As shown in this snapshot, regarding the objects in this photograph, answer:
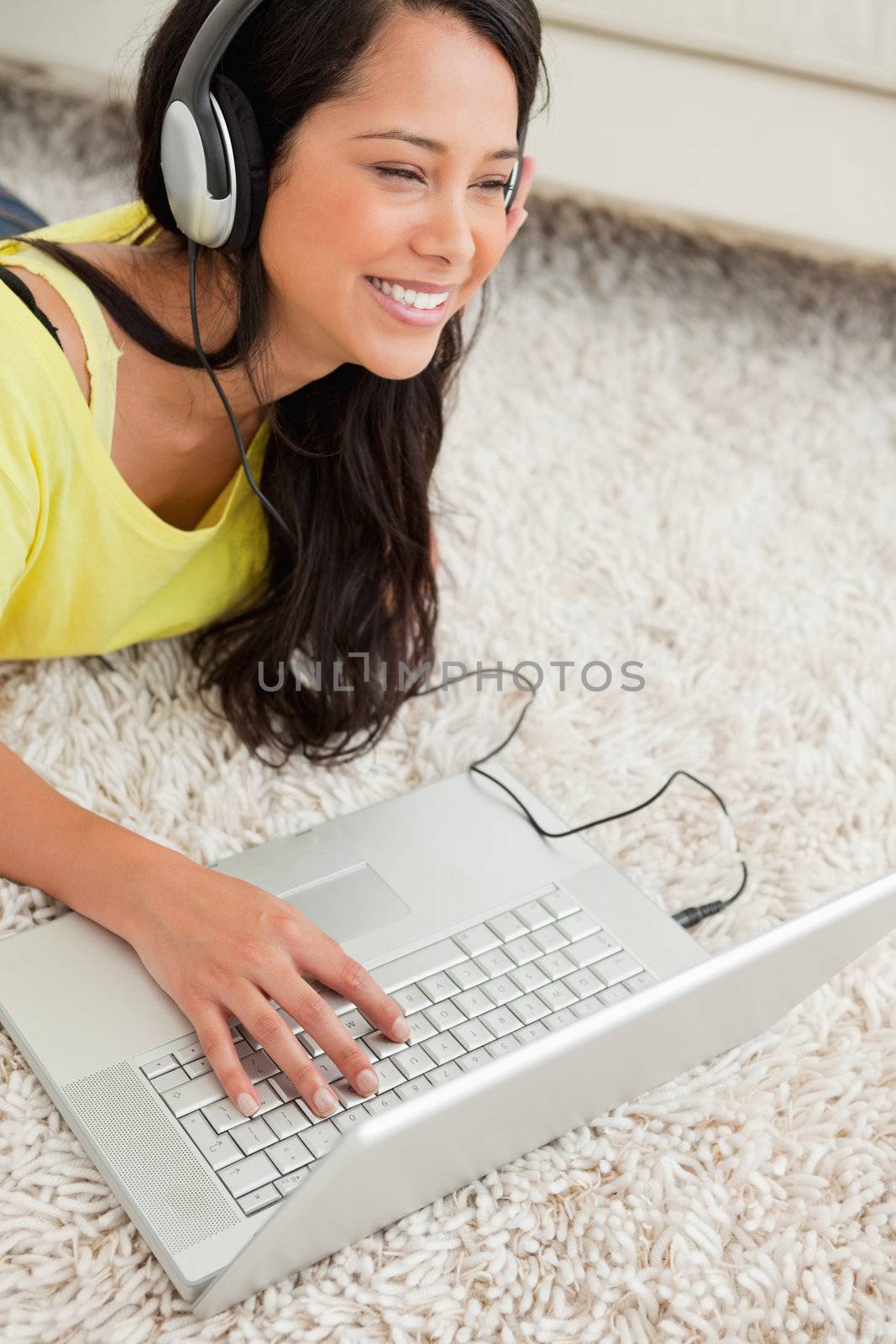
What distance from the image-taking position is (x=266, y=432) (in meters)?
1.06

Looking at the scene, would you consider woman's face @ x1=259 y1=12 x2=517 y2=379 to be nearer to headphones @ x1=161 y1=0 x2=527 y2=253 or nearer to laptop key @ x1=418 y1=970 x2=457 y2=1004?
headphones @ x1=161 y1=0 x2=527 y2=253

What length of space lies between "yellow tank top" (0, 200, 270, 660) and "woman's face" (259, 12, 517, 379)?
157 millimetres

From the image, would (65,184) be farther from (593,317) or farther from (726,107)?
(726,107)

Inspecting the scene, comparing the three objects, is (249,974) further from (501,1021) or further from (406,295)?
(406,295)

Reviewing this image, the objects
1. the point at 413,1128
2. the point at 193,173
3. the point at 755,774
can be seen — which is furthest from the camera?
the point at 755,774

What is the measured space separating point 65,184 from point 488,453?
0.73 metres

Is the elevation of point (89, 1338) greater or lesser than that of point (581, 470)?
lesser

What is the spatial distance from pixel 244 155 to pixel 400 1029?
54 centimetres

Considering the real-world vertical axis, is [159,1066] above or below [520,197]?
below

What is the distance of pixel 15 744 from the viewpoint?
1.02m

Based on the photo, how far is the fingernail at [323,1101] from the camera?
0.72m

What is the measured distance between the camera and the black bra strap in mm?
870

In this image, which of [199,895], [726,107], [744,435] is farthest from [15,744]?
[726,107]

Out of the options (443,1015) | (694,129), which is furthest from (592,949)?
(694,129)
